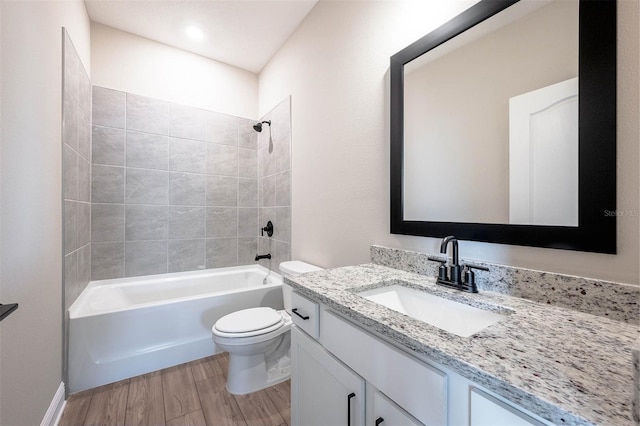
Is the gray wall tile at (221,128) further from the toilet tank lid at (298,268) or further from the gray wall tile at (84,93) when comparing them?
the toilet tank lid at (298,268)

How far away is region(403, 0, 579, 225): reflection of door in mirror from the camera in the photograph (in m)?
0.85

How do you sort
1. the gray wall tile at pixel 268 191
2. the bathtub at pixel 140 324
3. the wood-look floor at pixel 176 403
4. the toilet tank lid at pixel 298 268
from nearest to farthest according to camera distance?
the wood-look floor at pixel 176 403
the bathtub at pixel 140 324
the toilet tank lid at pixel 298 268
the gray wall tile at pixel 268 191

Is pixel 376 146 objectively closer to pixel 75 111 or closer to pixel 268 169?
pixel 268 169

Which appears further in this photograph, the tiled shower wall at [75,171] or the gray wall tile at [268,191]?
the gray wall tile at [268,191]

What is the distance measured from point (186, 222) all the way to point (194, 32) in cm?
174

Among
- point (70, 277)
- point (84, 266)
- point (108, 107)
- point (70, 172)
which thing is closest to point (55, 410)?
point (70, 277)

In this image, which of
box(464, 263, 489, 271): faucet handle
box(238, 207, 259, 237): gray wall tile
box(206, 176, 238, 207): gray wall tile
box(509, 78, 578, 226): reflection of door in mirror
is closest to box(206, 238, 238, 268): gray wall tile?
box(238, 207, 259, 237): gray wall tile

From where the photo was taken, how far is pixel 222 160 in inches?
112

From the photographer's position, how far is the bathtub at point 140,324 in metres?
1.71

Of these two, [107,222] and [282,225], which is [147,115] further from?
[282,225]

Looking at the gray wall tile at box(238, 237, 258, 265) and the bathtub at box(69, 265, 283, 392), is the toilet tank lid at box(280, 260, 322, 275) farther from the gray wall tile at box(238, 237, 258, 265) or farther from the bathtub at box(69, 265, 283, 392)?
the gray wall tile at box(238, 237, 258, 265)

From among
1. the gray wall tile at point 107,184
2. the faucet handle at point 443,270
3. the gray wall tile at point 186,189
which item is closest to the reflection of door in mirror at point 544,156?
the faucet handle at point 443,270

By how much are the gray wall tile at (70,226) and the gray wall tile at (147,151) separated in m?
0.70

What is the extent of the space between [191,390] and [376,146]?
6.21ft
